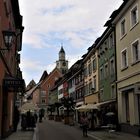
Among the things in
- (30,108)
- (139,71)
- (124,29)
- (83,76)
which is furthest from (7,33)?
(83,76)

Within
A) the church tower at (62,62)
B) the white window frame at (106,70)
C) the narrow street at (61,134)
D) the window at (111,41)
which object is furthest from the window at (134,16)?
the church tower at (62,62)

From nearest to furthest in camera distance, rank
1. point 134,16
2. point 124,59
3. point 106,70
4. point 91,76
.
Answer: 1. point 134,16
2. point 124,59
3. point 106,70
4. point 91,76

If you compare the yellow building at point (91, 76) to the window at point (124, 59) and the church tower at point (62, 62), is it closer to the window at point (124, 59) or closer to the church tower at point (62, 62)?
the window at point (124, 59)

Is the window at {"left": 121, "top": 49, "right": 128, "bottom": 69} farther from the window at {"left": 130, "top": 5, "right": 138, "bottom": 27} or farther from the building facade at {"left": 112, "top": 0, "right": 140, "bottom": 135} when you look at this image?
the window at {"left": 130, "top": 5, "right": 138, "bottom": 27}

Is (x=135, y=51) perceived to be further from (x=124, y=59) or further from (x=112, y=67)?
(x=112, y=67)

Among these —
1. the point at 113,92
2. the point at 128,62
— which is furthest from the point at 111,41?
the point at 128,62

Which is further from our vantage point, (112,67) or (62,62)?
(62,62)

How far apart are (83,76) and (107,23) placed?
24.3m

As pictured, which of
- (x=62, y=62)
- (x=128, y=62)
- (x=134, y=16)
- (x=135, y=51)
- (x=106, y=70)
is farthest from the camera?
(x=62, y=62)

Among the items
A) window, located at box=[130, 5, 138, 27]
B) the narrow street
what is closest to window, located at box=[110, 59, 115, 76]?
the narrow street

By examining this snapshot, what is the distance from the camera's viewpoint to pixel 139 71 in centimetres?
2798

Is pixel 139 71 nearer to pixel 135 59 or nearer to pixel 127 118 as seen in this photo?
pixel 135 59

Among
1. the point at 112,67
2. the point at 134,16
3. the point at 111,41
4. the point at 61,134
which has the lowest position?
the point at 61,134

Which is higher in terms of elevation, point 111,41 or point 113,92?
point 111,41
